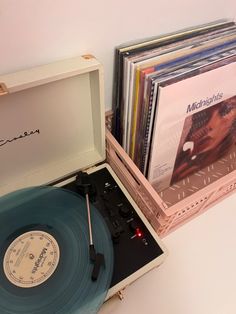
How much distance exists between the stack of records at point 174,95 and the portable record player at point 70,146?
3.4 inches

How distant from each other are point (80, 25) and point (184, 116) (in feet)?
1.04

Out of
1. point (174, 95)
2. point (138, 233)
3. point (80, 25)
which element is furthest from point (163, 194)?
point (80, 25)

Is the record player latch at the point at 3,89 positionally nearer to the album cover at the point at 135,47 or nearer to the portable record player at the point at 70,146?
the portable record player at the point at 70,146

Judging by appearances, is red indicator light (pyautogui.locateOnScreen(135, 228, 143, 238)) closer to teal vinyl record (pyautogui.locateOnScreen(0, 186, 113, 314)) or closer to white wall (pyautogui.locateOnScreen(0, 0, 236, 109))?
teal vinyl record (pyautogui.locateOnScreen(0, 186, 113, 314))

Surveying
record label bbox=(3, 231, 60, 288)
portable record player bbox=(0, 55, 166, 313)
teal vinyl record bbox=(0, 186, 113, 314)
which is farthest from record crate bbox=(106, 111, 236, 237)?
record label bbox=(3, 231, 60, 288)

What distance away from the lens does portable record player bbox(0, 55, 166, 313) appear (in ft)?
1.78

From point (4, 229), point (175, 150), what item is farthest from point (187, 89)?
point (4, 229)

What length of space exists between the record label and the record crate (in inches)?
9.3

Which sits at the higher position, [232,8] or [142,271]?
[232,8]

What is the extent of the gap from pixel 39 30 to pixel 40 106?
0.15m

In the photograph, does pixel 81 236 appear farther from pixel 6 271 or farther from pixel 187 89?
pixel 187 89

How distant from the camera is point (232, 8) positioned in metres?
0.74

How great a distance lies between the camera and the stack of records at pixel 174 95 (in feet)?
1.90

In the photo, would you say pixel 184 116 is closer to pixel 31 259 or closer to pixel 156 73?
pixel 156 73
